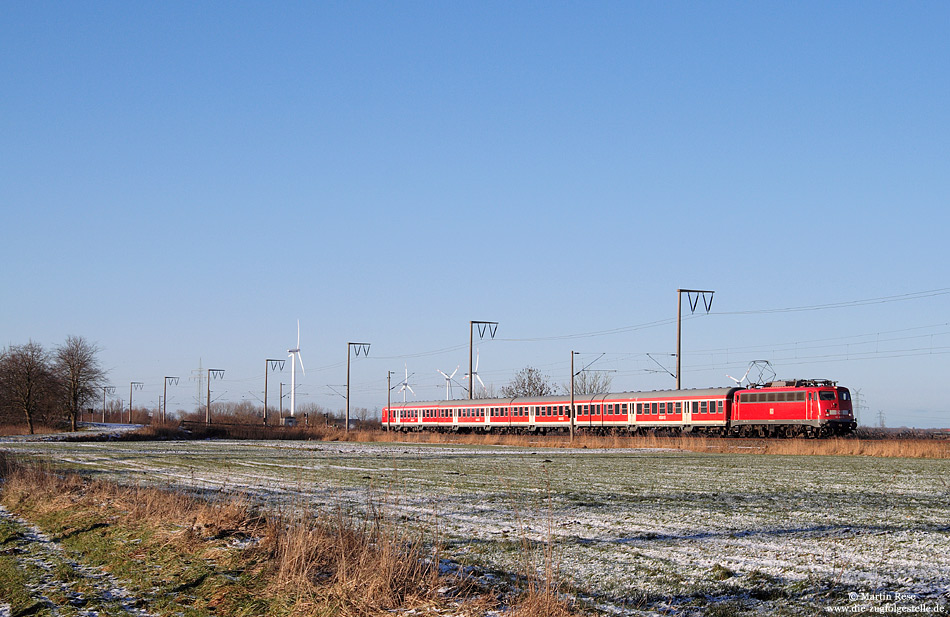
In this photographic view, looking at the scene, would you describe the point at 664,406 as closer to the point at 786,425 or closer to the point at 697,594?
the point at 786,425

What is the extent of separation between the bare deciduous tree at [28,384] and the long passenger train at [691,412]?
143 feet

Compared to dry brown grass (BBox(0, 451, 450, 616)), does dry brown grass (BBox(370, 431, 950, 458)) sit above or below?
below

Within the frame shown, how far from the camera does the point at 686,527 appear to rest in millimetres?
11117

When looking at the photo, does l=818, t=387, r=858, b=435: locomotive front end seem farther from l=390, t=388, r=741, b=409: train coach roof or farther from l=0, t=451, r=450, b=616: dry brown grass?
l=0, t=451, r=450, b=616: dry brown grass

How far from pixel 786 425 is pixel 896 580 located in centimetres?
4498

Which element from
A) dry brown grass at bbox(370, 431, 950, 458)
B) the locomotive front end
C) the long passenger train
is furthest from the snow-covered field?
the long passenger train

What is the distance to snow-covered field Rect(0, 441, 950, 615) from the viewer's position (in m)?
7.37

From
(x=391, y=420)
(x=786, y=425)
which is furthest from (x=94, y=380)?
(x=786, y=425)

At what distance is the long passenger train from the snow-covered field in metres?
27.8

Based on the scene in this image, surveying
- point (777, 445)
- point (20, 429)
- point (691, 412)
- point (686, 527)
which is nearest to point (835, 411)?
point (691, 412)

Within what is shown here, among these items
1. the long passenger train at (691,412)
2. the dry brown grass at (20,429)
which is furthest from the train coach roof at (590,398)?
the dry brown grass at (20,429)

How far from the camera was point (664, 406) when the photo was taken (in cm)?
5675

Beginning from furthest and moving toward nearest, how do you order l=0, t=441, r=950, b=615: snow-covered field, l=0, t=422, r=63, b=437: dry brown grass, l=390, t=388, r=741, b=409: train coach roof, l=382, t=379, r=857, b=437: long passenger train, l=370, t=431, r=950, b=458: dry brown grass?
l=0, t=422, r=63, b=437: dry brown grass → l=390, t=388, r=741, b=409: train coach roof → l=382, t=379, r=857, b=437: long passenger train → l=370, t=431, r=950, b=458: dry brown grass → l=0, t=441, r=950, b=615: snow-covered field

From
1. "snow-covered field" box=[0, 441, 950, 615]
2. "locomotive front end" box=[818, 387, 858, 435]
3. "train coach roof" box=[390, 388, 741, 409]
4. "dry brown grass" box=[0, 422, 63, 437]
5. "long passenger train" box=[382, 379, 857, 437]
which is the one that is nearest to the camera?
"snow-covered field" box=[0, 441, 950, 615]
